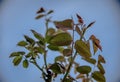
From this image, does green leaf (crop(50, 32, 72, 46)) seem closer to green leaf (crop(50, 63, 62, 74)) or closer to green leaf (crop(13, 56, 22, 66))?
green leaf (crop(50, 63, 62, 74))

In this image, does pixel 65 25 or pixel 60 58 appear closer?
pixel 65 25

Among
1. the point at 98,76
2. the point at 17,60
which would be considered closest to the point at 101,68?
the point at 98,76

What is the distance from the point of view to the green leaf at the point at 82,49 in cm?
59

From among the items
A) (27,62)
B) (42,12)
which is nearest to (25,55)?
(27,62)

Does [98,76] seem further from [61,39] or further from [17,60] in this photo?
[17,60]

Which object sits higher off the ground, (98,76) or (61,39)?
(61,39)

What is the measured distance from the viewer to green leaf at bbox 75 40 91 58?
1.95 feet

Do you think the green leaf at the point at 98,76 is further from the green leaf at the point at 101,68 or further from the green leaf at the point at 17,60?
the green leaf at the point at 17,60

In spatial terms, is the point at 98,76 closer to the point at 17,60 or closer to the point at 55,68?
the point at 55,68

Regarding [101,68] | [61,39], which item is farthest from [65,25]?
[101,68]

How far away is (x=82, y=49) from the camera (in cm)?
59

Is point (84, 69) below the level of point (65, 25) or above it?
below

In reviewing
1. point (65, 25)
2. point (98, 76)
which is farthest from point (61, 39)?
point (98, 76)

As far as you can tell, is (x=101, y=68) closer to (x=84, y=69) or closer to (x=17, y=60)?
(x=84, y=69)
